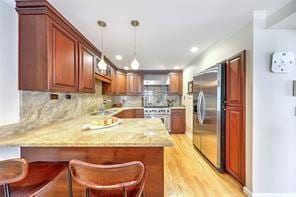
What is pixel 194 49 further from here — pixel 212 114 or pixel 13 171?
pixel 13 171

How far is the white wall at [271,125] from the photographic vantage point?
2426 millimetres

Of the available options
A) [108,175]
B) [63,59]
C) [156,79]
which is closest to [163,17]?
[63,59]

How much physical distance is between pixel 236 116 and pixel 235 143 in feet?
1.28

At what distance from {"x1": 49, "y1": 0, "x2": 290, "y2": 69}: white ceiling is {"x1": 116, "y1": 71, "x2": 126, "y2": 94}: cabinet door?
3.02m

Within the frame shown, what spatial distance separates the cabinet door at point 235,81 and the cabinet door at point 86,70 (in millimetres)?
2189

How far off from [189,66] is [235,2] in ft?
12.7

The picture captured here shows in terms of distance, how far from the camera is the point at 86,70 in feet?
10.5

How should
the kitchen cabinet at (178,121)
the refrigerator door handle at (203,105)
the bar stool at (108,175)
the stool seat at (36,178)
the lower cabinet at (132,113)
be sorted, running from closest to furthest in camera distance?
the bar stool at (108,175), the stool seat at (36,178), the refrigerator door handle at (203,105), the lower cabinet at (132,113), the kitchen cabinet at (178,121)

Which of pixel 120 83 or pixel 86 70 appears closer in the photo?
pixel 86 70

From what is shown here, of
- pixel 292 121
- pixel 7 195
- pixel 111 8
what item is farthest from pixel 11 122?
pixel 292 121

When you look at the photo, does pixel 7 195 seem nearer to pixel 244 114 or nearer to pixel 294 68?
pixel 244 114

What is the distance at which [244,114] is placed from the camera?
264 cm

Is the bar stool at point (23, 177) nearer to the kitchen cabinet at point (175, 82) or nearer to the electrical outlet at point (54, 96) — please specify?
the electrical outlet at point (54, 96)

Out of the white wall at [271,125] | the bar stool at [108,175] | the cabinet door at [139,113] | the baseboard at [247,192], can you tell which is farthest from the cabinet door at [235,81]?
the cabinet door at [139,113]
